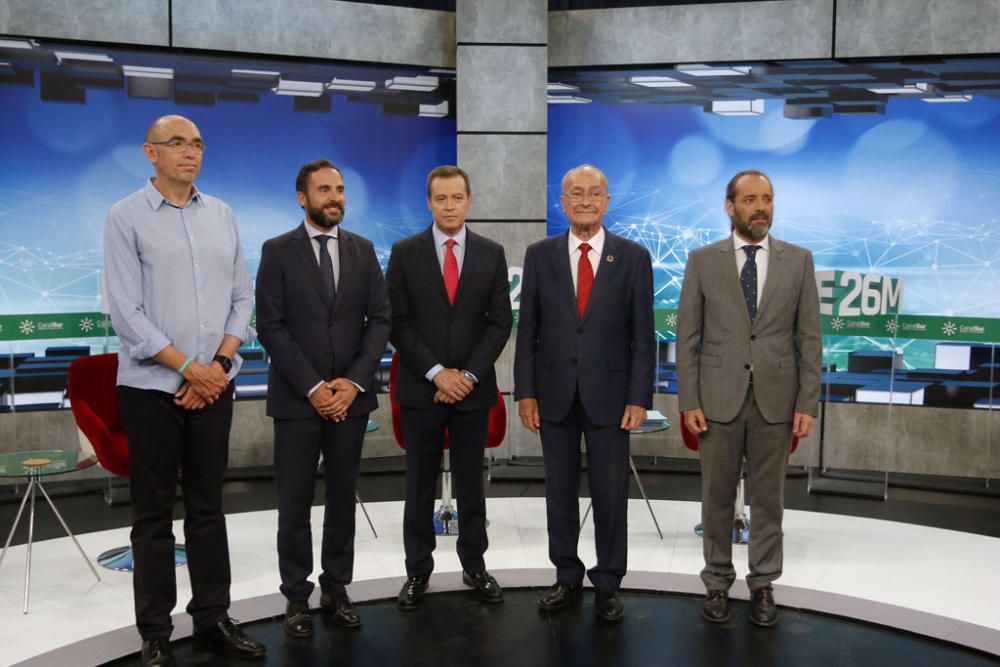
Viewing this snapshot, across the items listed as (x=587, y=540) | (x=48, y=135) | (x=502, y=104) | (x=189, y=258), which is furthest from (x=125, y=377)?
(x=502, y=104)

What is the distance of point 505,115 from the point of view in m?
6.23

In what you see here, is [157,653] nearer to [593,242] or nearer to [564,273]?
[564,273]

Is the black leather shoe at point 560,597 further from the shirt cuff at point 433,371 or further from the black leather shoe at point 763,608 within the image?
the shirt cuff at point 433,371

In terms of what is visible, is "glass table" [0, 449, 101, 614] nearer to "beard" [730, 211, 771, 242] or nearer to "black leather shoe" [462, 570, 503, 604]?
"black leather shoe" [462, 570, 503, 604]

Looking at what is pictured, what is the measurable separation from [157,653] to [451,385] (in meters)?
1.44

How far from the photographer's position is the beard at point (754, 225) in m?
3.60

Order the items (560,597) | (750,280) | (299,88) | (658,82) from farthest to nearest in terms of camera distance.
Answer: (658,82), (299,88), (560,597), (750,280)

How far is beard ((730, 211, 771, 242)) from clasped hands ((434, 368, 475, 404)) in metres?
1.27

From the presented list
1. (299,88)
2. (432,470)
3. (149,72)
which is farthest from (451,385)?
(149,72)

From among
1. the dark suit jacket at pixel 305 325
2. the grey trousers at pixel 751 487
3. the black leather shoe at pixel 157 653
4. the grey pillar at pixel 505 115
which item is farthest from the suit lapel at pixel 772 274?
the grey pillar at pixel 505 115

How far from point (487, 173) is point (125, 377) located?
3.62 meters

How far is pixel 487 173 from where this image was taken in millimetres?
6258

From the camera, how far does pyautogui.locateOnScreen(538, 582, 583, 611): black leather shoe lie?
146 inches

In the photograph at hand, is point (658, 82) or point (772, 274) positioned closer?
point (772, 274)
